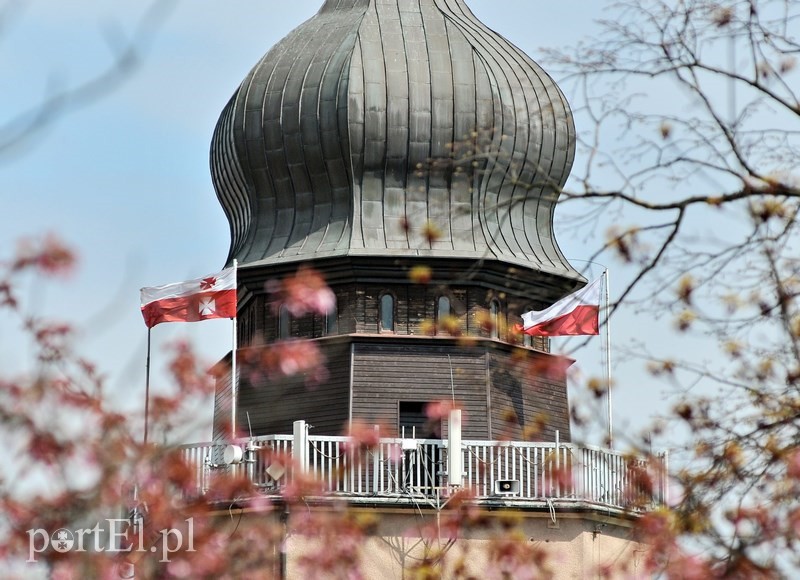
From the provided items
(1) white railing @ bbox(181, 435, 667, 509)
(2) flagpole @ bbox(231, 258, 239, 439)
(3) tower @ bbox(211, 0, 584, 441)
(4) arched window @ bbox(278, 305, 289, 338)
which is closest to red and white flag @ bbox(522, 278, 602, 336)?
(3) tower @ bbox(211, 0, 584, 441)

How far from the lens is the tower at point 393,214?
38.2 m

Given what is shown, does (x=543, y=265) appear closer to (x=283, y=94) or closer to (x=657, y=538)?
(x=283, y=94)

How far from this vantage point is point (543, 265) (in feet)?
130

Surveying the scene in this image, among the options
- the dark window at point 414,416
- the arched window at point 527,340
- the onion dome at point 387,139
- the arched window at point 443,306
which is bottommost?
the dark window at point 414,416

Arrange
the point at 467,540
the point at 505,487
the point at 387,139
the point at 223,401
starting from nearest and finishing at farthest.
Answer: the point at 467,540
the point at 505,487
the point at 387,139
the point at 223,401

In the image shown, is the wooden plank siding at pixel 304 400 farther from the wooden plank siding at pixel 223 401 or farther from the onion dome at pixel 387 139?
the onion dome at pixel 387 139

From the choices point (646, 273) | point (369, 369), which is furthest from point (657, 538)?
point (369, 369)

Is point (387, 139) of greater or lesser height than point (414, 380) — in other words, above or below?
above

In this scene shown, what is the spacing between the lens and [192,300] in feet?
125

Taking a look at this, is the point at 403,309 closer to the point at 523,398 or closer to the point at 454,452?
the point at 523,398

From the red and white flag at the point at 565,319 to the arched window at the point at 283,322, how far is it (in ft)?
11.8

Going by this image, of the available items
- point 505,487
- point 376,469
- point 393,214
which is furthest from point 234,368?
point 505,487

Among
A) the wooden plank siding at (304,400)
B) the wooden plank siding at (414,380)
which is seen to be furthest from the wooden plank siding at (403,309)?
the wooden plank siding at (304,400)

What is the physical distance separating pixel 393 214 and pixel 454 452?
4082 mm
